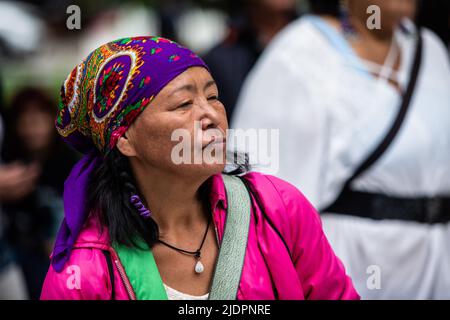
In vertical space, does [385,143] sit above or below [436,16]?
below

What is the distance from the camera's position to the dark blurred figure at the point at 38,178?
4.57 m

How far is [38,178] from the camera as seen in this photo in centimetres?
489

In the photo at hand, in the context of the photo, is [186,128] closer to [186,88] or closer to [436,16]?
[186,88]

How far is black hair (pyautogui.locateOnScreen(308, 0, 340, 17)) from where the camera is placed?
151 inches

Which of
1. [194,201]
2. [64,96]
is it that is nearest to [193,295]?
[194,201]

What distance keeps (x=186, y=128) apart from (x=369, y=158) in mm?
1507

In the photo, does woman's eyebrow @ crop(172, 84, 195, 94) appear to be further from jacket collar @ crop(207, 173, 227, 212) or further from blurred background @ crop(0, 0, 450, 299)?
blurred background @ crop(0, 0, 450, 299)

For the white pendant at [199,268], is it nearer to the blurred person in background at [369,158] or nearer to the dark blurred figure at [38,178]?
the blurred person in background at [369,158]

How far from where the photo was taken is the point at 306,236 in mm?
2256

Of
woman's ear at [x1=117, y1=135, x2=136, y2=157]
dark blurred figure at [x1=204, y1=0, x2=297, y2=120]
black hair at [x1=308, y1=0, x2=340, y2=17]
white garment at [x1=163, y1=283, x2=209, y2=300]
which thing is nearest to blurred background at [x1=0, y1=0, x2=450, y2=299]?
dark blurred figure at [x1=204, y1=0, x2=297, y2=120]

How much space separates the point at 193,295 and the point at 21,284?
2.27m

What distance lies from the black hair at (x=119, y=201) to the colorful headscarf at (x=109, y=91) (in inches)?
1.3

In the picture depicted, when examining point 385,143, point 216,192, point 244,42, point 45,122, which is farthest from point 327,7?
point 45,122

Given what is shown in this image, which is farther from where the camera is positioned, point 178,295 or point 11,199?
point 11,199
